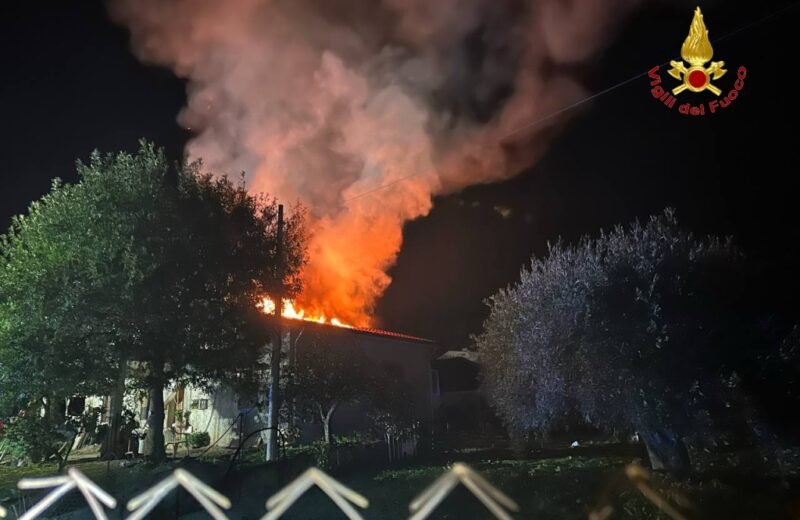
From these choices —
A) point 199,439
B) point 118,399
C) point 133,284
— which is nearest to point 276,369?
point 118,399

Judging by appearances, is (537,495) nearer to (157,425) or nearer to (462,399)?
(157,425)

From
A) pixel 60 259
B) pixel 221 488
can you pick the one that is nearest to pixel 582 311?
pixel 221 488

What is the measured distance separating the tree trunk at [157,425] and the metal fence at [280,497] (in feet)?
8.56

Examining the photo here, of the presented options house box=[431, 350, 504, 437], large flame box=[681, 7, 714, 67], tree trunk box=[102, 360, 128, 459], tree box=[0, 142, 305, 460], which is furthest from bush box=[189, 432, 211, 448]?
large flame box=[681, 7, 714, 67]

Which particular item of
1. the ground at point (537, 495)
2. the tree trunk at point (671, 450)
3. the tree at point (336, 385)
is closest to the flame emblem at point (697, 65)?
the tree trunk at point (671, 450)

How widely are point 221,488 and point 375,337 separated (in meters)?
17.6

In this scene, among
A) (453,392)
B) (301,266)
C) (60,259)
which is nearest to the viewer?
(60,259)

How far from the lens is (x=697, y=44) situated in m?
11.8

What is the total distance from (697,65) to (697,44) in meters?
0.72

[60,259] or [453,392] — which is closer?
[60,259]

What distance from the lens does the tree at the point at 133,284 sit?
1282cm

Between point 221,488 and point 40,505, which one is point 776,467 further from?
point 40,505

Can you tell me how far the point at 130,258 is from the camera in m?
12.5

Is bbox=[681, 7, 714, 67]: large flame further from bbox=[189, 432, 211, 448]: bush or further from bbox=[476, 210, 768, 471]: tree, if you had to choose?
bbox=[189, 432, 211, 448]: bush
